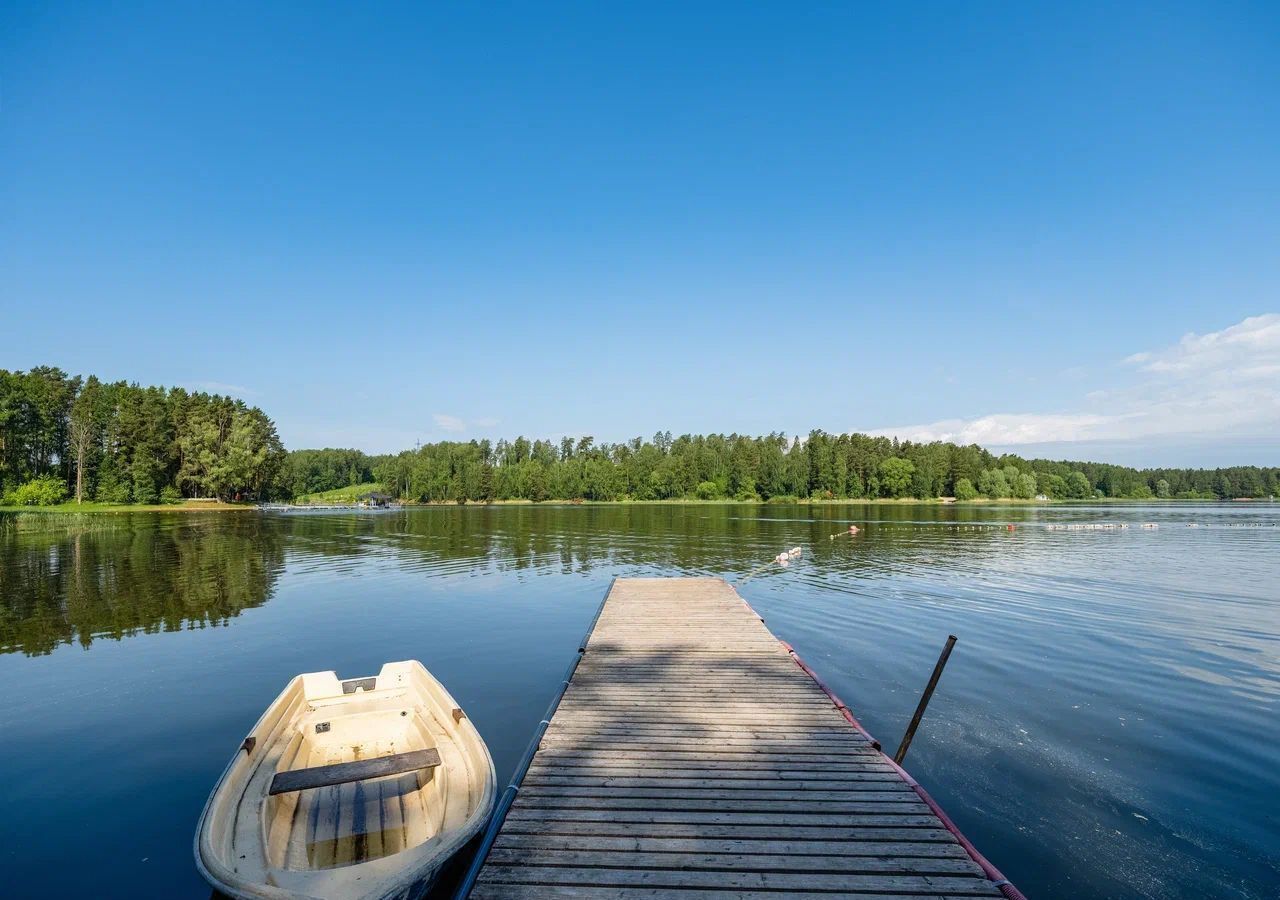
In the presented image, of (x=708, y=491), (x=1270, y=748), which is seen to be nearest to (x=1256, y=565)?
(x=1270, y=748)

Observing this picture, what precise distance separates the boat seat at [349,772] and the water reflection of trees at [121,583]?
14764 millimetres

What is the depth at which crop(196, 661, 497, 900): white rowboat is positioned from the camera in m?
5.16

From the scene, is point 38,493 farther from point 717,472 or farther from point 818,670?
point 717,472

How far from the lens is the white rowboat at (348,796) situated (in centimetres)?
516

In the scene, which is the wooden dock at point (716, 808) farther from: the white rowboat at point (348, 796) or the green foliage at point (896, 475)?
the green foliage at point (896, 475)

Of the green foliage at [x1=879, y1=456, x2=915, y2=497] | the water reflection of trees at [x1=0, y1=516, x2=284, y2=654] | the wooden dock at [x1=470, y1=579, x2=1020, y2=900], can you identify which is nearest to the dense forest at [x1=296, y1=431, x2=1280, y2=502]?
the green foliage at [x1=879, y1=456, x2=915, y2=497]

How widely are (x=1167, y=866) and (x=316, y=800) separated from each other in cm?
978

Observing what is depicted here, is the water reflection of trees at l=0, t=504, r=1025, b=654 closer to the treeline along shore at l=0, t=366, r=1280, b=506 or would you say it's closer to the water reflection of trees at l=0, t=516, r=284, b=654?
the water reflection of trees at l=0, t=516, r=284, b=654

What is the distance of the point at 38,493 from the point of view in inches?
2830

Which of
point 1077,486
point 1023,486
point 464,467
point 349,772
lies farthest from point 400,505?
point 1077,486

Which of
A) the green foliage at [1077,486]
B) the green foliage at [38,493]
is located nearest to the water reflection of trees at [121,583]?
the green foliage at [38,493]

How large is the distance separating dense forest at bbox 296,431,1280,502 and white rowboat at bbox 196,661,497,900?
12708 cm

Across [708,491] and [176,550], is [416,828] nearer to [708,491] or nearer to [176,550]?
[176,550]

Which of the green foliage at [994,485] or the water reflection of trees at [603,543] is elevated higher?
the green foliage at [994,485]
